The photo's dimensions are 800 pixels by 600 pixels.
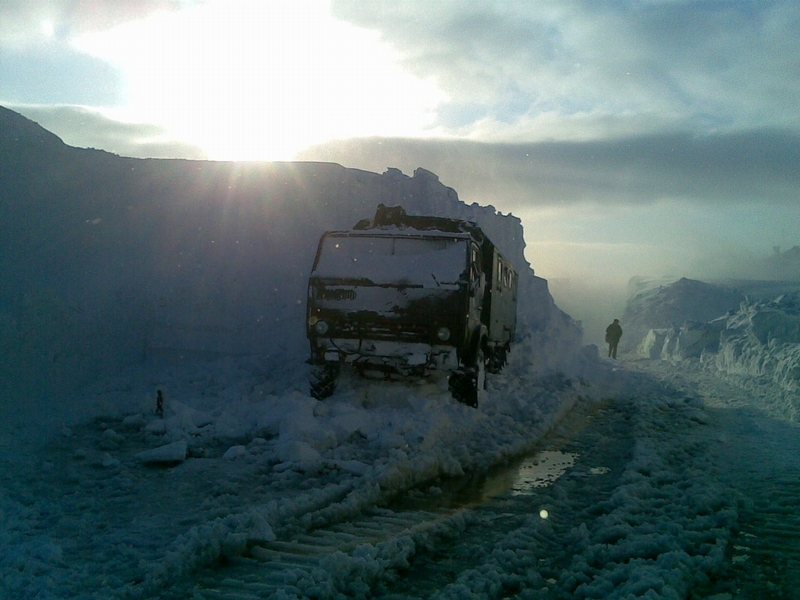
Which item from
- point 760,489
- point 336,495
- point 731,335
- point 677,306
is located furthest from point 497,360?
point 677,306

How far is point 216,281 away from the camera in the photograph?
14.3 m

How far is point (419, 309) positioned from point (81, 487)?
15.2 ft

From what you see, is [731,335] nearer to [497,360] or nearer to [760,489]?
[497,360]

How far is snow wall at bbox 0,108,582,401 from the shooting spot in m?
11.4

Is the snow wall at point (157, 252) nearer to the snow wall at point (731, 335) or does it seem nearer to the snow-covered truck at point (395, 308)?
the snow-covered truck at point (395, 308)

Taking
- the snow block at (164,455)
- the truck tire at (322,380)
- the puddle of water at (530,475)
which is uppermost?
the truck tire at (322,380)

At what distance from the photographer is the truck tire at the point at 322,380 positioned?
8945mm

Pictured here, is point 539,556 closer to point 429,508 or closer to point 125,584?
point 429,508

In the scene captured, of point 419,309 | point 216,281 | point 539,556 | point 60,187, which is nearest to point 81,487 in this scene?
point 539,556

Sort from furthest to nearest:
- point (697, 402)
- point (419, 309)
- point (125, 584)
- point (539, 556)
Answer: point (697, 402) < point (419, 309) < point (539, 556) < point (125, 584)

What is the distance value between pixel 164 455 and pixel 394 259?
4.13 meters

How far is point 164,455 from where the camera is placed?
6.21 metres

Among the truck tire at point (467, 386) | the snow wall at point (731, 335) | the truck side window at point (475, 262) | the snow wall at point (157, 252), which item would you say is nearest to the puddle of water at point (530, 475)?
the truck tire at point (467, 386)

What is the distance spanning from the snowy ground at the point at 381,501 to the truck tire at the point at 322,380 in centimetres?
25
